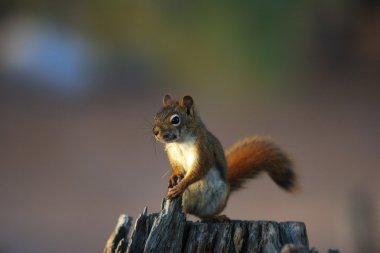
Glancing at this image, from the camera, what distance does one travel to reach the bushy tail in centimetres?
394

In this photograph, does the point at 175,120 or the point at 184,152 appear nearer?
the point at 175,120

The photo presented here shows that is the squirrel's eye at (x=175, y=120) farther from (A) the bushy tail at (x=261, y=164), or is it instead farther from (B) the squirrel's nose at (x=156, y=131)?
(A) the bushy tail at (x=261, y=164)

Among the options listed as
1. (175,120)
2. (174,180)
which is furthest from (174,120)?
(174,180)

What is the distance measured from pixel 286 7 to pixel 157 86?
8.96ft

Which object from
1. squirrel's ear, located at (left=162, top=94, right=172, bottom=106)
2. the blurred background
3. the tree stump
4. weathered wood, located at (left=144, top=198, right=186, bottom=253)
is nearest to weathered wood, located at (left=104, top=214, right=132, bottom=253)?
the tree stump

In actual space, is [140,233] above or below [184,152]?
below

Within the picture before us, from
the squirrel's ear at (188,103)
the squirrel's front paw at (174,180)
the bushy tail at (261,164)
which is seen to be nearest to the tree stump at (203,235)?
the squirrel's front paw at (174,180)

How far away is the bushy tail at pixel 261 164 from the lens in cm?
394

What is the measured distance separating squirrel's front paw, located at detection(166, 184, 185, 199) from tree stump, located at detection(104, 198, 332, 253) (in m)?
0.15

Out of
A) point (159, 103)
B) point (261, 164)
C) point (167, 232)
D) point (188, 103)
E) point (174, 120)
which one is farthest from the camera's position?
point (159, 103)

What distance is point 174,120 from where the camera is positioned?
3516mm

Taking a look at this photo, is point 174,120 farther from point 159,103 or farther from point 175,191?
point 159,103

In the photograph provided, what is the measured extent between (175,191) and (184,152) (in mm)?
252

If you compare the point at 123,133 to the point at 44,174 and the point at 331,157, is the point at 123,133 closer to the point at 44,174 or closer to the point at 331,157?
the point at 44,174
